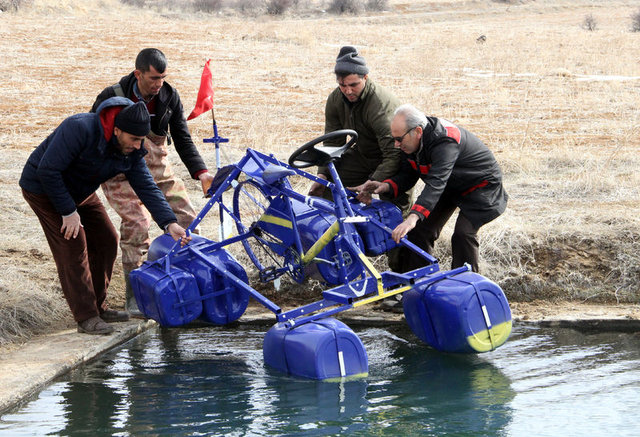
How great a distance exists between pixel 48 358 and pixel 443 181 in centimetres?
297

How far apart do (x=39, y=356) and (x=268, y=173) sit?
80.9 inches

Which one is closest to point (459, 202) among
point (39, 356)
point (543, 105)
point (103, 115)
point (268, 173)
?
point (268, 173)

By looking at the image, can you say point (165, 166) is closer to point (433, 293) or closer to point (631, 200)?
point (433, 293)

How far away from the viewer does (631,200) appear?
9039 millimetres

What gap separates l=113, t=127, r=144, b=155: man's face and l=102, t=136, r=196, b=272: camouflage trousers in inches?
40.4

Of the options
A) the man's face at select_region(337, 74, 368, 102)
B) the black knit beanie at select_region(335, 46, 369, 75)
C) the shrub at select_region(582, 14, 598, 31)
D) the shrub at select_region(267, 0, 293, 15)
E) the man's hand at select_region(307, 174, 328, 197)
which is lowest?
the man's hand at select_region(307, 174, 328, 197)

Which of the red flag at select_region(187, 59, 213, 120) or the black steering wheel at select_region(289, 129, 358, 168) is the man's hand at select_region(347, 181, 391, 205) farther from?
the red flag at select_region(187, 59, 213, 120)

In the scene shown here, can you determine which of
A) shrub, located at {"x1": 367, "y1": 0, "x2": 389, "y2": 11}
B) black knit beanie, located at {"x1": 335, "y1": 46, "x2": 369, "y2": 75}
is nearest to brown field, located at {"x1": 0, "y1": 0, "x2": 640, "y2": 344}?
black knit beanie, located at {"x1": 335, "y1": 46, "x2": 369, "y2": 75}

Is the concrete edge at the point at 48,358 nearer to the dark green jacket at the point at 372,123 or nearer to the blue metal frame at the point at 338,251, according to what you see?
the blue metal frame at the point at 338,251

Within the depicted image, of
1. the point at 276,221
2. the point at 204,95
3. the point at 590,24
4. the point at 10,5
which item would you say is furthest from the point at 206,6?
the point at 276,221

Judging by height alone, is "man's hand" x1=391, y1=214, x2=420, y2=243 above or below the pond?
above

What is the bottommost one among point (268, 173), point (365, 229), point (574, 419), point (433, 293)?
point (574, 419)

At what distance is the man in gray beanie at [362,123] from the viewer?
6328 mm

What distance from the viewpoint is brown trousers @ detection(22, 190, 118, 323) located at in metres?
6.25
